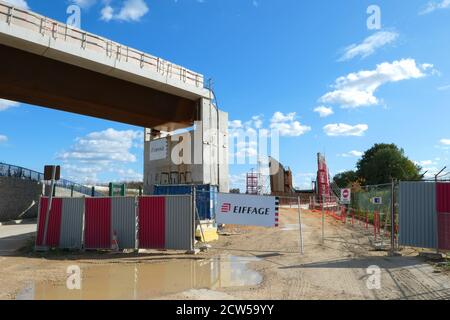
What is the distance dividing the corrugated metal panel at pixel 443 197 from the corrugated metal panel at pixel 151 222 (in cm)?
909

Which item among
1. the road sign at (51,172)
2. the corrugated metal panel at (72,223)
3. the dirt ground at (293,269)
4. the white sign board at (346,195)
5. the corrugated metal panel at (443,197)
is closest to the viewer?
the dirt ground at (293,269)

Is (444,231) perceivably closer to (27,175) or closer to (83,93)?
(83,93)

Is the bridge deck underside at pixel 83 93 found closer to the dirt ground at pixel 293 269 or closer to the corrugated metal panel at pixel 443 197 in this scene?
the dirt ground at pixel 293 269

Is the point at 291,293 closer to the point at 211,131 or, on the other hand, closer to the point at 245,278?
the point at 245,278

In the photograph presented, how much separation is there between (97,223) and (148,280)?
20.2 feet

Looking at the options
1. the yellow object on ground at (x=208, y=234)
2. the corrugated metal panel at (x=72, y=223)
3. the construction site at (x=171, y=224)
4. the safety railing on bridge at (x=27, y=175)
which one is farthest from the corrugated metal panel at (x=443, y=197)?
the safety railing on bridge at (x=27, y=175)

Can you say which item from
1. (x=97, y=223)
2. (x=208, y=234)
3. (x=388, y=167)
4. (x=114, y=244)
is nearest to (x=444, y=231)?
(x=208, y=234)

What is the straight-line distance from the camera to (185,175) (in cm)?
3138

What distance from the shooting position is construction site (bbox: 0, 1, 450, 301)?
9.86 metres

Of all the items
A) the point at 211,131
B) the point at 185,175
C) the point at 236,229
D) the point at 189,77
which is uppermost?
the point at 189,77

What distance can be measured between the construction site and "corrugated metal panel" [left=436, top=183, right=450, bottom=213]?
0.10 feet

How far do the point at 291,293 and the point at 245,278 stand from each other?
1.93 m

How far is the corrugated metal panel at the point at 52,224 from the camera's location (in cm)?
1633
